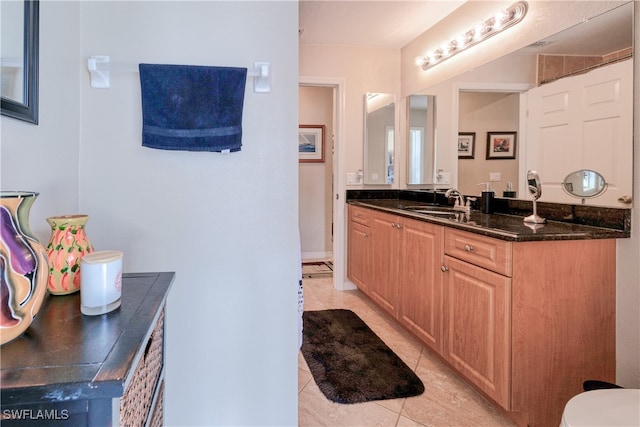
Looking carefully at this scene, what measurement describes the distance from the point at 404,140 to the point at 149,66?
283 cm

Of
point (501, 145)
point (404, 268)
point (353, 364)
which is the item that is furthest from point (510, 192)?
point (353, 364)

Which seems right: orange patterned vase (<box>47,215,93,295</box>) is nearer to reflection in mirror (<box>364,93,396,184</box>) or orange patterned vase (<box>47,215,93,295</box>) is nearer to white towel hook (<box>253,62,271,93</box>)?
→ white towel hook (<box>253,62,271,93</box>)

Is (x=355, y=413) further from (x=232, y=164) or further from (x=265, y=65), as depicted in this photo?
(x=265, y=65)

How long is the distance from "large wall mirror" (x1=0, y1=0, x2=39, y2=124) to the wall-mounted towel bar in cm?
29

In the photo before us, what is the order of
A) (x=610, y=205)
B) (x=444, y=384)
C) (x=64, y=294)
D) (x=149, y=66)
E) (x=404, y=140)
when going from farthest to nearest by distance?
(x=404, y=140) < (x=444, y=384) < (x=610, y=205) < (x=149, y=66) < (x=64, y=294)

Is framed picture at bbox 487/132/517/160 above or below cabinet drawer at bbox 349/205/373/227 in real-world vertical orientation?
above

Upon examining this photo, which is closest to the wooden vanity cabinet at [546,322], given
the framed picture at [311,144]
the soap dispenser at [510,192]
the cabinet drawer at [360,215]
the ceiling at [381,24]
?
the soap dispenser at [510,192]

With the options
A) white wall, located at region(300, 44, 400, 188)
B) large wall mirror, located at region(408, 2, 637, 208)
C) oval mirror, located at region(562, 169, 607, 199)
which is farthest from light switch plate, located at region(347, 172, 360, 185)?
oval mirror, located at region(562, 169, 607, 199)

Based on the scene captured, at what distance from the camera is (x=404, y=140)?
3.73 meters

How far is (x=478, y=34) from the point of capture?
265cm

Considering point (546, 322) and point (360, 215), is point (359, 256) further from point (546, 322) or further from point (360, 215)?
point (546, 322)

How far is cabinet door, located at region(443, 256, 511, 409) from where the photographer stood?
5.30ft

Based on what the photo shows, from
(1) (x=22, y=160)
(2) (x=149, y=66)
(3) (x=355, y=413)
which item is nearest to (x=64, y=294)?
(1) (x=22, y=160)

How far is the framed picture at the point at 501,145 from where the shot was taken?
7.59ft
